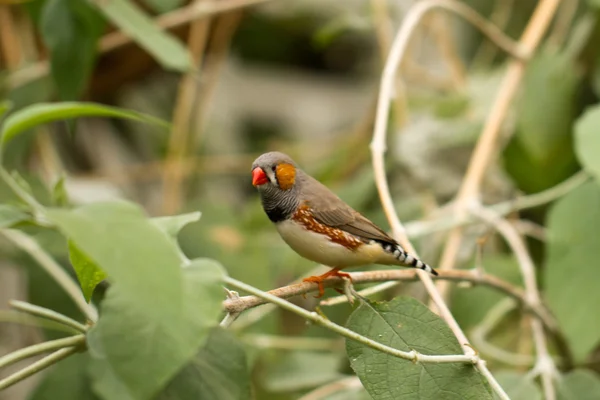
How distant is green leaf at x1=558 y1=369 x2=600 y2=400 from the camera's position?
94 cm

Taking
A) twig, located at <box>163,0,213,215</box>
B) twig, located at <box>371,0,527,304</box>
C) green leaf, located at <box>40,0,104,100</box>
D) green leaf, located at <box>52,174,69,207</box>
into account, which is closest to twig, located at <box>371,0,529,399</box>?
twig, located at <box>371,0,527,304</box>

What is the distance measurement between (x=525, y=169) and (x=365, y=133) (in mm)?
581

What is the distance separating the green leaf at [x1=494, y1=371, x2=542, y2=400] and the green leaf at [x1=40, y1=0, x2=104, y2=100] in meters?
0.75

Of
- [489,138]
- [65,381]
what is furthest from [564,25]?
[65,381]

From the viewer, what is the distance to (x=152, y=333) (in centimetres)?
43

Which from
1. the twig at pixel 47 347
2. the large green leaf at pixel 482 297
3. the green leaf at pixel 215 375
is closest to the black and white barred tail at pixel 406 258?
the green leaf at pixel 215 375

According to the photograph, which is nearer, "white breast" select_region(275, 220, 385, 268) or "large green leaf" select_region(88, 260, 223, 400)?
"large green leaf" select_region(88, 260, 223, 400)

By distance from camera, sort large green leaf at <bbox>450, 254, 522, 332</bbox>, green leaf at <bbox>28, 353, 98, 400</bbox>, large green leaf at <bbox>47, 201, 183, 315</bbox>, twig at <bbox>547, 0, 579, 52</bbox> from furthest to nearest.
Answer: twig at <bbox>547, 0, 579, 52</bbox> < large green leaf at <bbox>450, 254, 522, 332</bbox> < green leaf at <bbox>28, 353, 98, 400</bbox> < large green leaf at <bbox>47, 201, 183, 315</bbox>

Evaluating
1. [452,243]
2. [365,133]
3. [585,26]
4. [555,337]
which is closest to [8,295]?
[365,133]

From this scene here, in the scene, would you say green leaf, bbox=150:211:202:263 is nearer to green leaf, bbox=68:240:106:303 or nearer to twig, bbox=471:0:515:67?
green leaf, bbox=68:240:106:303

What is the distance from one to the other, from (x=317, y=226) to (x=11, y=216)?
0.31m

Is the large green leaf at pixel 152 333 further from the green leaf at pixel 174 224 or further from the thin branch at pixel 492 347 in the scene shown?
the thin branch at pixel 492 347

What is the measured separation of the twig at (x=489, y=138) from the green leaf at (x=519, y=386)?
0.26m

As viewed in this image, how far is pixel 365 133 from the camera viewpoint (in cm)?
193
